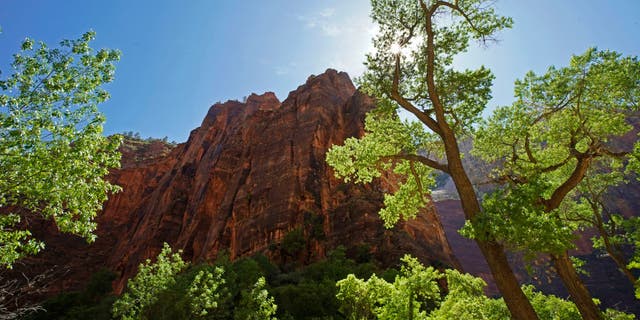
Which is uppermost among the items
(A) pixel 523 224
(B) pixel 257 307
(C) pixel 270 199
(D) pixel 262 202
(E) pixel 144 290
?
(C) pixel 270 199

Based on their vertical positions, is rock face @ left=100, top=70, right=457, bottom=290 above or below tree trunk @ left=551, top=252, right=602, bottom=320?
above

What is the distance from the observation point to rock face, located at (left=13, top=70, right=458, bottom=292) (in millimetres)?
42281

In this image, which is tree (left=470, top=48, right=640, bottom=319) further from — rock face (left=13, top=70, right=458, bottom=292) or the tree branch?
rock face (left=13, top=70, right=458, bottom=292)

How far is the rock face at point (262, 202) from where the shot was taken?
42.3m

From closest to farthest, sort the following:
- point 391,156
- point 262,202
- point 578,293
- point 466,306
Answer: point 578,293, point 391,156, point 466,306, point 262,202

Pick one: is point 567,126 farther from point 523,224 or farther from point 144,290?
point 144,290

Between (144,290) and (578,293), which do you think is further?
(144,290)

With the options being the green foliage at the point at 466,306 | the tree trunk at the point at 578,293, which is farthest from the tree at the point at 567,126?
the green foliage at the point at 466,306

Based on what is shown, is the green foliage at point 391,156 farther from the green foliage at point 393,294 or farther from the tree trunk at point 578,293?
the tree trunk at point 578,293

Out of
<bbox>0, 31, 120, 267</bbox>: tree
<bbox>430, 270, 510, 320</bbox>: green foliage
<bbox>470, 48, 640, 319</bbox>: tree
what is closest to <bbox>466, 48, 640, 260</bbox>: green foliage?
<bbox>470, 48, 640, 319</bbox>: tree

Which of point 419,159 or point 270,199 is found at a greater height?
point 270,199

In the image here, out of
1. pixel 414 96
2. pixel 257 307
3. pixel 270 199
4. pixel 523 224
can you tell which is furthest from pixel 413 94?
pixel 270 199

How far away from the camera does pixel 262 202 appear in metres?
49.8

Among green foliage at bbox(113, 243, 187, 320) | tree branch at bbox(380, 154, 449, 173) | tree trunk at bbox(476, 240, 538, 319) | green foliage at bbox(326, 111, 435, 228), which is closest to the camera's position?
tree trunk at bbox(476, 240, 538, 319)
